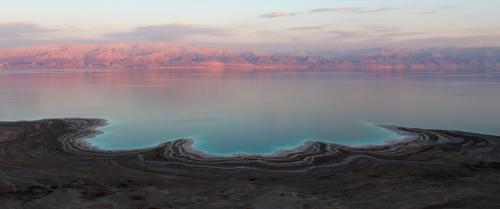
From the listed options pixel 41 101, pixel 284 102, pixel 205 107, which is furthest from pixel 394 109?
pixel 41 101

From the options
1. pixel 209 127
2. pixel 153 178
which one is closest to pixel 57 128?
pixel 209 127

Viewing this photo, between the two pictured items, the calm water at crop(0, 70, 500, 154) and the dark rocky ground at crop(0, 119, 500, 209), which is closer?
the dark rocky ground at crop(0, 119, 500, 209)

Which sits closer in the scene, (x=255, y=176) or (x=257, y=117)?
(x=255, y=176)

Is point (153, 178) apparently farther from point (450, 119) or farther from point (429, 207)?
point (450, 119)

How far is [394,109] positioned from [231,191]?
44445 mm

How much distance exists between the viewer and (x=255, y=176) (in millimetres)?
25641

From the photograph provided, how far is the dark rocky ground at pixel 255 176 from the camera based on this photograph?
1956cm

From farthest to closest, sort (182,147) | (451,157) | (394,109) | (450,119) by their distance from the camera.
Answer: (394,109) → (450,119) → (182,147) → (451,157)

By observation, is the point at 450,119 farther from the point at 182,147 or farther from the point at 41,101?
the point at 41,101

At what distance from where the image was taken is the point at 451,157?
2941cm

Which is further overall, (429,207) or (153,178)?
(153,178)

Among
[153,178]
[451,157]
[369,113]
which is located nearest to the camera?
[153,178]

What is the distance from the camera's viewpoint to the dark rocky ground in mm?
19562

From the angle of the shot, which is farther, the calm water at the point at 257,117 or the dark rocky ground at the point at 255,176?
the calm water at the point at 257,117
